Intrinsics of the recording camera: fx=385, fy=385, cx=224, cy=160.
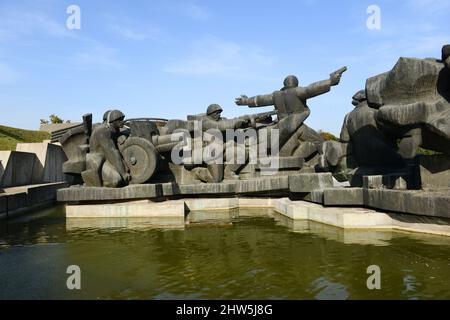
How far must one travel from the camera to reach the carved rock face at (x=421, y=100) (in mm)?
6547

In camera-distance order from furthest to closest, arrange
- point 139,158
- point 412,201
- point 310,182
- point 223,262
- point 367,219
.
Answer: point 139,158 → point 310,182 → point 367,219 → point 412,201 → point 223,262

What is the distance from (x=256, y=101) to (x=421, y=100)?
6753 mm

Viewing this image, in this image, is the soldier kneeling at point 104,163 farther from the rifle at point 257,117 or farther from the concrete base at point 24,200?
the rifle at point 257,117

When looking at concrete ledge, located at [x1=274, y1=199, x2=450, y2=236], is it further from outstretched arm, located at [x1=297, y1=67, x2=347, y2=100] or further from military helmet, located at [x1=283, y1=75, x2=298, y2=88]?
military helmet, located at [x1=283, y1=75, x2=298, y2=88]

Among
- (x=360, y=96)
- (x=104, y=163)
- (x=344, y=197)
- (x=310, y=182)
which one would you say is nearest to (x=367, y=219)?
(x=344, y=197)

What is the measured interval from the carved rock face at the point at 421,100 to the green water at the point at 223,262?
70.3 inches

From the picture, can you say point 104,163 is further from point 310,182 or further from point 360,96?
point 360,96

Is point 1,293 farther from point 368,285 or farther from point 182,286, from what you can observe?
point 368,285

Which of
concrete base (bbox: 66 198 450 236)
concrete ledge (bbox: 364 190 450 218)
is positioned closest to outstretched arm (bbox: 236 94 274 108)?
concrete base (bbox: 66 198 450 236)

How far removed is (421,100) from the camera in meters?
6.80

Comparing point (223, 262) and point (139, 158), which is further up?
point (139, 158)

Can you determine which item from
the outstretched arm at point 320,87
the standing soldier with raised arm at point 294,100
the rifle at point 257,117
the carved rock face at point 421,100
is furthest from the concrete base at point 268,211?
the outstretched arm at point 320,87

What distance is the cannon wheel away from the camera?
33.6ft
